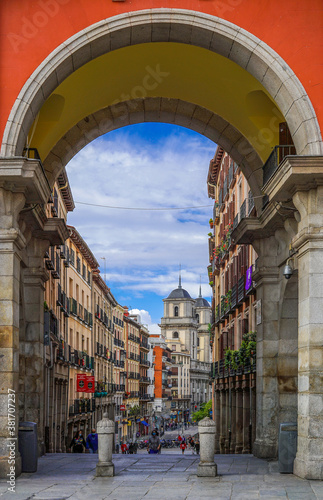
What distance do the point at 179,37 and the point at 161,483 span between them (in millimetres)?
9330

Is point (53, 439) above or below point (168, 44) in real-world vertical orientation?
below

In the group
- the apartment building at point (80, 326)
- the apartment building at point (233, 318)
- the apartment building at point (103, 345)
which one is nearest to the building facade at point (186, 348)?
the apartment building at point (103, 345)

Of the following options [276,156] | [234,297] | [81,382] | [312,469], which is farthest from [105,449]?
[81,382]

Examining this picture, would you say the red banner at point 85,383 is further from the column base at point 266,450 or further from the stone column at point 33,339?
the column base at point 266,450

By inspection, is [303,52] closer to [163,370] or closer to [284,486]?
[284,486]

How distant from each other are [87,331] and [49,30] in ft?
131

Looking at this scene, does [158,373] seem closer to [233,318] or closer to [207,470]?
[233,318]

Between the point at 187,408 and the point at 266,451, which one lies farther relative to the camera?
the point at 187,408

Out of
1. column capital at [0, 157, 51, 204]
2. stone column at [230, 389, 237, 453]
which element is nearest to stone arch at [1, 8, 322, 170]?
column capital at [0, 157, 51, 204]

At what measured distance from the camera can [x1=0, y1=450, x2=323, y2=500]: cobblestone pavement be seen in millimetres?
14125

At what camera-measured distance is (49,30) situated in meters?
17.4

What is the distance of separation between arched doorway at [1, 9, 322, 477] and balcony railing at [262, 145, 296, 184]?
2.72ft

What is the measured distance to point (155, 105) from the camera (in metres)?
23.5

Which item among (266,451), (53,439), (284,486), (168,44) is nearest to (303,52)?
(168,44)
